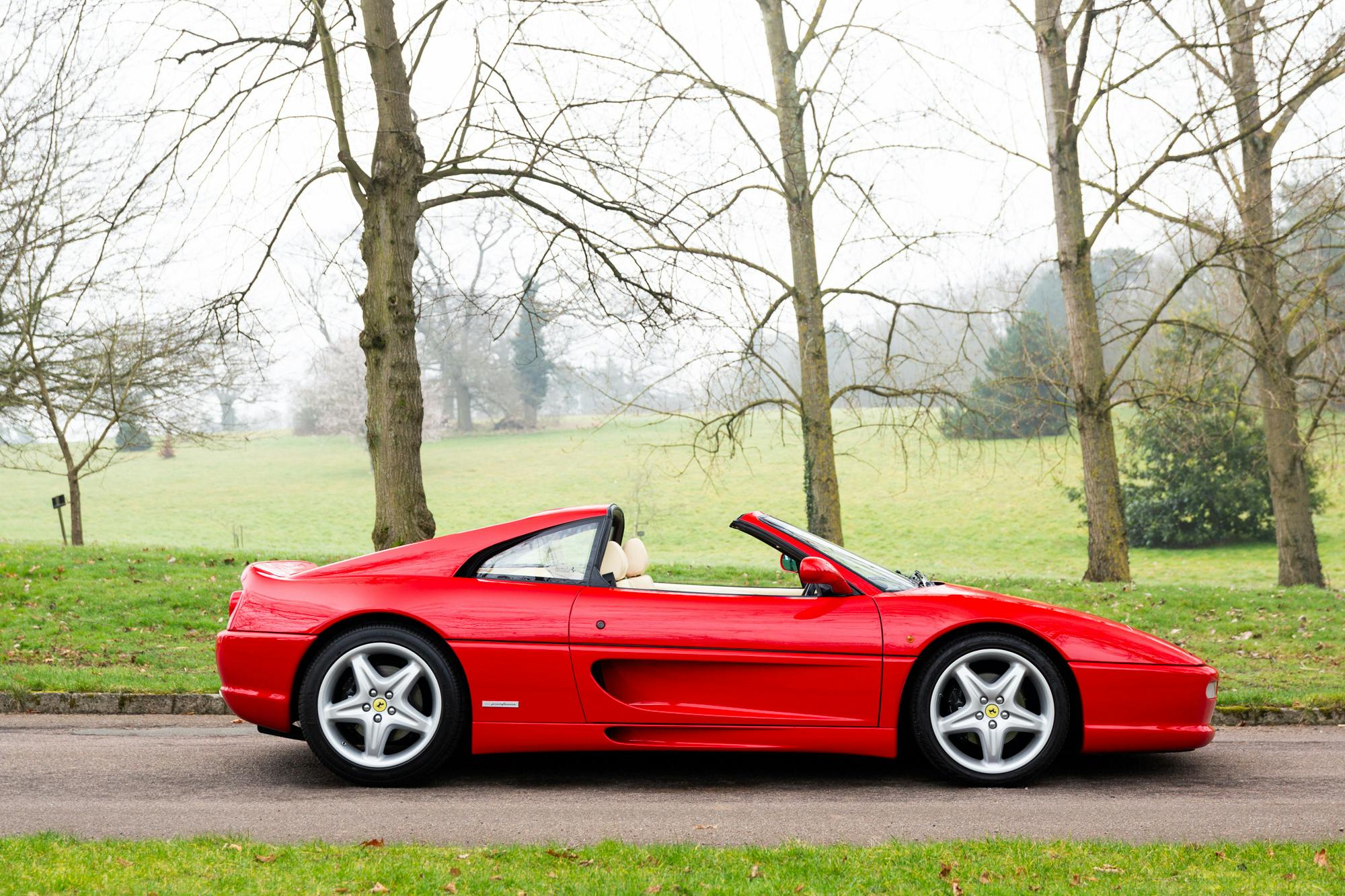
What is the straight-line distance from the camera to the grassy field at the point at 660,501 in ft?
112

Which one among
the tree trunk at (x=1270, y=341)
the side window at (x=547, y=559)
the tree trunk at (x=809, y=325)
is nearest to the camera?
the side window at (x=547, y=559)

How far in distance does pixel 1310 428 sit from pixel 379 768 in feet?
55.4

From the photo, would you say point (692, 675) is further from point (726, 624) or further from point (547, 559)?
point (547, 559)

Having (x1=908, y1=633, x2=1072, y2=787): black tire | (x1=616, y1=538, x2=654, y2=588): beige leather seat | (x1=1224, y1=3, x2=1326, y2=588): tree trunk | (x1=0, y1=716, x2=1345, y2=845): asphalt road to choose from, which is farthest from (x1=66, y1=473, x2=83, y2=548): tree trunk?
(x1=1224, y1=3, x2=1326, y2=588): tree trunk

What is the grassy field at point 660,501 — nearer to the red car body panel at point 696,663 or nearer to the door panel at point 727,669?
the red car body panel at point 696,663

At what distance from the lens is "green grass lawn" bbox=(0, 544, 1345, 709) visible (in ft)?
26.4

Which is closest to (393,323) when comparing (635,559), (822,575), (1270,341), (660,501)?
(635,559)

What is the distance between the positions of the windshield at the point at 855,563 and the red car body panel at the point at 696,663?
166mm

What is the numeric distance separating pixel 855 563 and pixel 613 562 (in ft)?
4.04

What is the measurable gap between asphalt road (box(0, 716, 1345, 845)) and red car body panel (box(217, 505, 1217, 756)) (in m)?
0.26

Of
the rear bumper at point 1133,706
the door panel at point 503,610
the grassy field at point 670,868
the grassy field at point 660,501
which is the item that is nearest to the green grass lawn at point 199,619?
the rear bumper at point 1133,706

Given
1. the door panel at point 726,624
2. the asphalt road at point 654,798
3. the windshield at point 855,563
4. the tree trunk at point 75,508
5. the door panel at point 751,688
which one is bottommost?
the asphalt road at point 654,798

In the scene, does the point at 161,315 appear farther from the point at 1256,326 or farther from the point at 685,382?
the point at 1256,326

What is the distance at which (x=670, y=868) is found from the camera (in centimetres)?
391
